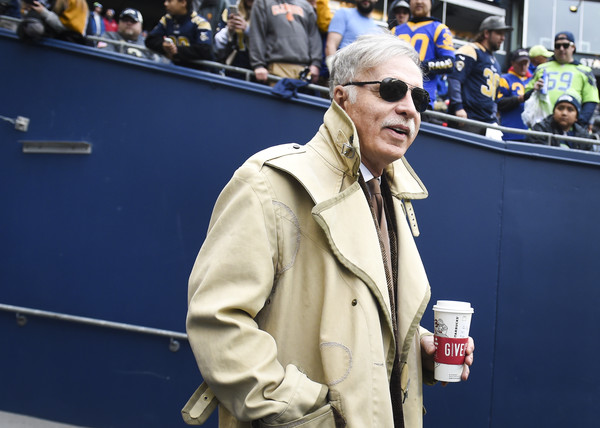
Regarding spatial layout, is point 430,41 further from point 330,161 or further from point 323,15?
point 330,161

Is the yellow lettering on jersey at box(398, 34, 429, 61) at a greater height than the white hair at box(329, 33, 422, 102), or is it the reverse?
the yellow lettering on jersey at box(398, 34, 429, 61)

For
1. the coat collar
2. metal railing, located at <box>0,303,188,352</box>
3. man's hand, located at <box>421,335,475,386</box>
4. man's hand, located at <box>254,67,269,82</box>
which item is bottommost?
metal railing, located at <box>0,303,188,352</box>

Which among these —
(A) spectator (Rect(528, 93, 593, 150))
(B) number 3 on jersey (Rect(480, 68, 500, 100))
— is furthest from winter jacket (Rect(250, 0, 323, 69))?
(A) spectator (Rect(528, 93, 593, 150))

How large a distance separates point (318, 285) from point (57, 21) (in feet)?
15.3

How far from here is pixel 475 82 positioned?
21.0 feet

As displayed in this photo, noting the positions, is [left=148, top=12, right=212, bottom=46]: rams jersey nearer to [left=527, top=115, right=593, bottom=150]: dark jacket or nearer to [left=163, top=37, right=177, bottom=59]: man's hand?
[left=163, top=37, right=177, bottom=59]: man's hand

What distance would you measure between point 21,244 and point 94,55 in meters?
1.84

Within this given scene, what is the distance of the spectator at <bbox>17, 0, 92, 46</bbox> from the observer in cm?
534

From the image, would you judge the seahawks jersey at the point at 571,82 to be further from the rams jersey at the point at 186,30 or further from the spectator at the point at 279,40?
the rams jersey at the point at 186,30

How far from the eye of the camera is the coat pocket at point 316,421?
1689 mm

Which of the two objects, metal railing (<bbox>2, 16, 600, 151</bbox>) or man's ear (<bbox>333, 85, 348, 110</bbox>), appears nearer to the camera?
man's ear (<bbox>333, 85, 348, 110</bbox>)

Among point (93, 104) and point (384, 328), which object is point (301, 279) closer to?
point (384, 328)

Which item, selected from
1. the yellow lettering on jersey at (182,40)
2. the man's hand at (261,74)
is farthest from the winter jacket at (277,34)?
the yellow lettering on jersey at (182,40)

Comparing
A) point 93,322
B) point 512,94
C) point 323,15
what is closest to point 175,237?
point 93,322
